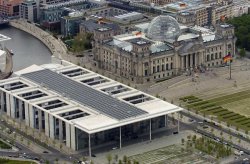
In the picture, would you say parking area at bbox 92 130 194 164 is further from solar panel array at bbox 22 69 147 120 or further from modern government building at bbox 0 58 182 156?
solar panel array at bbox 22 69 147 120

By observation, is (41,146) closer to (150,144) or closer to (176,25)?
(150,144)

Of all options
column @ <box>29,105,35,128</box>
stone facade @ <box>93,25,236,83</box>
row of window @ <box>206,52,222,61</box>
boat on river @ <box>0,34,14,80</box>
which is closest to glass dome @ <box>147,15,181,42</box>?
stone facade @ <box>93,25,236,83</box>

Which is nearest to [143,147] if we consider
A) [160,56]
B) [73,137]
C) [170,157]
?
[170,157]

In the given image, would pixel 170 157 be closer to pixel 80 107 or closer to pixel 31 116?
pixel 80 107

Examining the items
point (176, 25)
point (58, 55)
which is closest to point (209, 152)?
point (176, 25)

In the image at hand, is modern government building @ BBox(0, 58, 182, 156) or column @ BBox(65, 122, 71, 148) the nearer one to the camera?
modern government building @ BBox(0, 58, 182, 156)

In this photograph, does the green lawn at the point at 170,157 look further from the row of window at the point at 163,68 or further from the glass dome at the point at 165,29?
the glass dome at the point at 165,29
